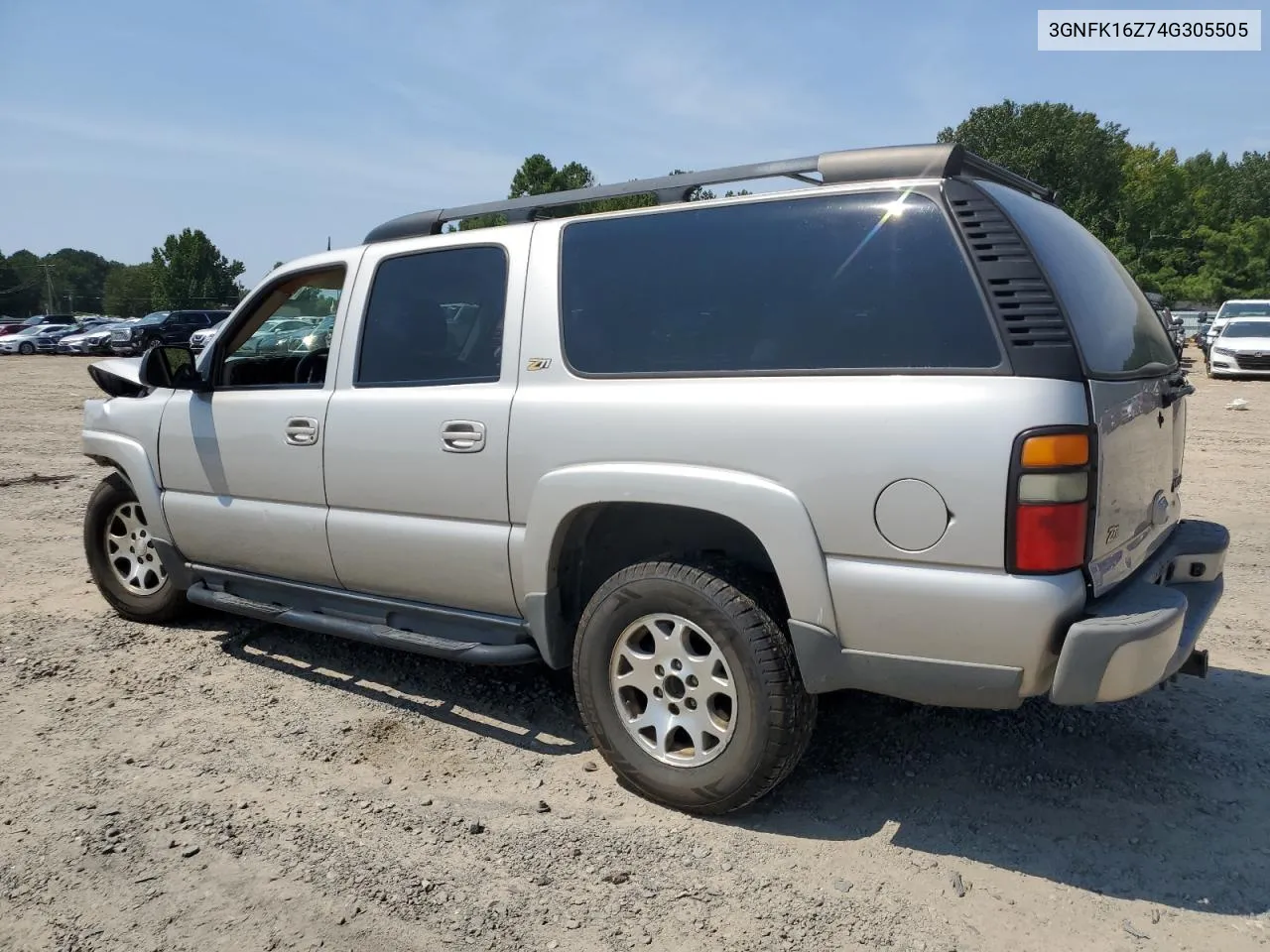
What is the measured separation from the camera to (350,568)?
12.9 ft

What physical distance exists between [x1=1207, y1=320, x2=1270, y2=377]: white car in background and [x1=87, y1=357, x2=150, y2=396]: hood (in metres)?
21.5

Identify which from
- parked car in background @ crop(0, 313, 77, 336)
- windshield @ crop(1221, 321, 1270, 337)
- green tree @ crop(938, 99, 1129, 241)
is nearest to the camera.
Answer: windshield @ crop(1221, 321, 1270, 337)

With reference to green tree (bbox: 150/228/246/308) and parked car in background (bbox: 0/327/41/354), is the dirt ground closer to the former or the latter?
parked car in background (bbox: 0/327/41/354)

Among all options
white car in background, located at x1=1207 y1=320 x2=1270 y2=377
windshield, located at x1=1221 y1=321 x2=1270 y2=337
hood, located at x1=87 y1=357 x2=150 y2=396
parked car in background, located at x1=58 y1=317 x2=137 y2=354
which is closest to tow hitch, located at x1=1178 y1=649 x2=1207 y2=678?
hood, located at x1=87 y1=357 x2=150 y2=396

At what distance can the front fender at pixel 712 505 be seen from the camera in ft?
9.11

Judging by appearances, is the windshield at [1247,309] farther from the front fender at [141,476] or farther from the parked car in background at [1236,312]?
the front fender at [141,476]

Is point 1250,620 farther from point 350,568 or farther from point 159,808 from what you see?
point 159,808

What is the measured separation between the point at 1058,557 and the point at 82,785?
325 centimetres

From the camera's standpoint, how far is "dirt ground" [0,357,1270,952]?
260cm

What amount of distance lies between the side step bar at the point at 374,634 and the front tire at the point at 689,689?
12.8 inches

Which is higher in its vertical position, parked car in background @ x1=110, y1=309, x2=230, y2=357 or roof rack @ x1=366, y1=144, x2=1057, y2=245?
parked car in background @ x1=110, y1=309, x2=230, y2=357

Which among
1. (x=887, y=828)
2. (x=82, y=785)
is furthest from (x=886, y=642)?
(x=82, y=785)

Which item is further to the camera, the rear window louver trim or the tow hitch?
the tow hitch

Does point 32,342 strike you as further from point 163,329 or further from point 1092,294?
point 1092,294
